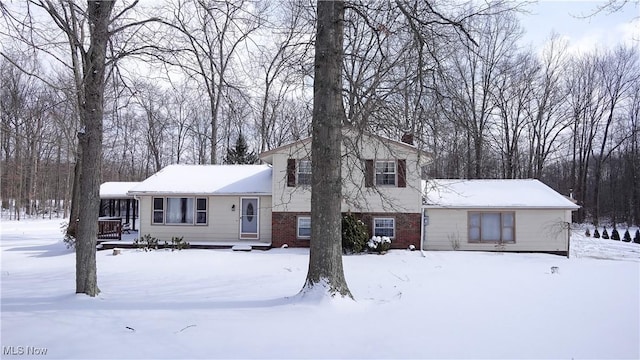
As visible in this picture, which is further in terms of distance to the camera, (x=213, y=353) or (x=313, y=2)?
(x=313, y=2)

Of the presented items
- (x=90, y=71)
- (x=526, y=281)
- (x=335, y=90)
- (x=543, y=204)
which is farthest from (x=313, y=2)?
(x=543, y=204)

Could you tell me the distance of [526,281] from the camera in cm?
1239

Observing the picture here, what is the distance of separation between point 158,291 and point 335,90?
543 centimetres

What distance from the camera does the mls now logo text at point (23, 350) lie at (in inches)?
211

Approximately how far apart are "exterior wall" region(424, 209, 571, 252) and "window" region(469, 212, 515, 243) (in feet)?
0.73

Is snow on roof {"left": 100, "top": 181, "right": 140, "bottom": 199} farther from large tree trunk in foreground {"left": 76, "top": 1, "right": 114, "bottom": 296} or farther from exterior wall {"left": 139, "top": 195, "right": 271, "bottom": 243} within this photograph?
large tree trunk in foreground {"left": 76, "top": 1, "right": 114, "bottom": 296}

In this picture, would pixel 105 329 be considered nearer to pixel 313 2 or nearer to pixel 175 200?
pixel 313 2

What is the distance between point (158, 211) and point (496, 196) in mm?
15158

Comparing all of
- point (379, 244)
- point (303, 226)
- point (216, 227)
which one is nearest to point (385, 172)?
point (379, 244)

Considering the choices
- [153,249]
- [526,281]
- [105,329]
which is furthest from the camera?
[153,249]

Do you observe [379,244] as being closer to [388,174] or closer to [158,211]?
[388,174]

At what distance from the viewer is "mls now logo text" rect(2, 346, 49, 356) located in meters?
5.36

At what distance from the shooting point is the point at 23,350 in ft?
17.9

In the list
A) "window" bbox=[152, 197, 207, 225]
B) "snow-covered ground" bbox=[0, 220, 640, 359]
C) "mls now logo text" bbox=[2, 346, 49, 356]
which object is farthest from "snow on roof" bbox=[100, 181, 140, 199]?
"mls now logo text" bbox=[2, 346, 49, 356]
